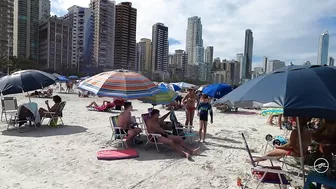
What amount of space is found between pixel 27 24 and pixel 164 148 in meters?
112

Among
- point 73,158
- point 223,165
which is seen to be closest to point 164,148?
point 223,165

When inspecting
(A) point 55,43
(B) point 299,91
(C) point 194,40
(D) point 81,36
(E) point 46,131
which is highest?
(C) point 194,40

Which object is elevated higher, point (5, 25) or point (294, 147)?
point (5, 25)

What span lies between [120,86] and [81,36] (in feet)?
333

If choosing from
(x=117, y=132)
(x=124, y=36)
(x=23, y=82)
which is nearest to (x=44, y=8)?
(x=124, y=36)

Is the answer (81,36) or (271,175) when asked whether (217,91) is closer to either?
(271,175)

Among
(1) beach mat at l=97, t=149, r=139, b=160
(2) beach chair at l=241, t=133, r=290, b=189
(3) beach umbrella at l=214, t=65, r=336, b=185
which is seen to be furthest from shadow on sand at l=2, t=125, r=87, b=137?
(3) beach umbrella at l=214, t=65, r=336, b=185

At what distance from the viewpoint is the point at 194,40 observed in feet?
536

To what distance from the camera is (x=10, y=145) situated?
644 centimetres

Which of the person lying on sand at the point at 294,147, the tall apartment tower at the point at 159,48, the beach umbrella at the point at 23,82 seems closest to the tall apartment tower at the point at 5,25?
the tall apartment tower at the point at 159,48

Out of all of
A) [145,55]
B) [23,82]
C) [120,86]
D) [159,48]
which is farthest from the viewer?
[145,55]

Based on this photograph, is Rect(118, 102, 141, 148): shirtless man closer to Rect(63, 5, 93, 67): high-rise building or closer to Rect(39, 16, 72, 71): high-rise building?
Rect(39, 16, 72, 71): high-rise building

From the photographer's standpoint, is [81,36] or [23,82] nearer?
[23,82]

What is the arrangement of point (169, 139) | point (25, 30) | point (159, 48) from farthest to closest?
point (159, 48) → point (25, 30) → point (169, 139)
